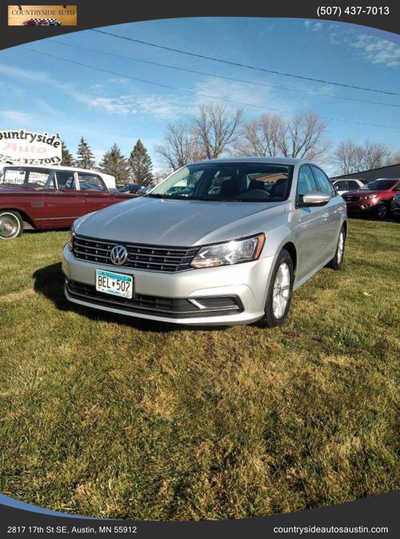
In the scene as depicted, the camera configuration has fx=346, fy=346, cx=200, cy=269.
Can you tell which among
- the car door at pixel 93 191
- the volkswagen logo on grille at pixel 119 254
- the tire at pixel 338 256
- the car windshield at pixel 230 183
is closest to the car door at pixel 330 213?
the tire at pixel 338 256

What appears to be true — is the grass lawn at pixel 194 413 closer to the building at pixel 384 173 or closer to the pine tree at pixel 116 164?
the building at pixel 384 173

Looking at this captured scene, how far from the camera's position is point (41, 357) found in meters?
2.52

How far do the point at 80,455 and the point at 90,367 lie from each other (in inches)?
30.7

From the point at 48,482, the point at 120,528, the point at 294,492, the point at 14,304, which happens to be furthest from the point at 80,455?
the point at 14,304

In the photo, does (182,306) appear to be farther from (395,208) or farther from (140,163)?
(140,163)

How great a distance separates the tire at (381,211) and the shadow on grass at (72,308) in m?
12.9

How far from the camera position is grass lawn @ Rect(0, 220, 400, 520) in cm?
152

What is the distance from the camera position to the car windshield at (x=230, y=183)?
338cm

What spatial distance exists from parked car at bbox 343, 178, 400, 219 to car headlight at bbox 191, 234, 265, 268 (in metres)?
→ 12.7

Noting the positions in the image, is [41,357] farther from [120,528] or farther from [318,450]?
[318,450]

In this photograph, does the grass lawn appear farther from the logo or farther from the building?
the building

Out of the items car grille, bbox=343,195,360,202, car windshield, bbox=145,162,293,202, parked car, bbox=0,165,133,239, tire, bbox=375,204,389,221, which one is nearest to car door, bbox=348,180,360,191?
tire, bbox=375,204,389,221

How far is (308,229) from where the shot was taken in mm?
3508

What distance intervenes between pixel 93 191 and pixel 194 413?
734 cm
